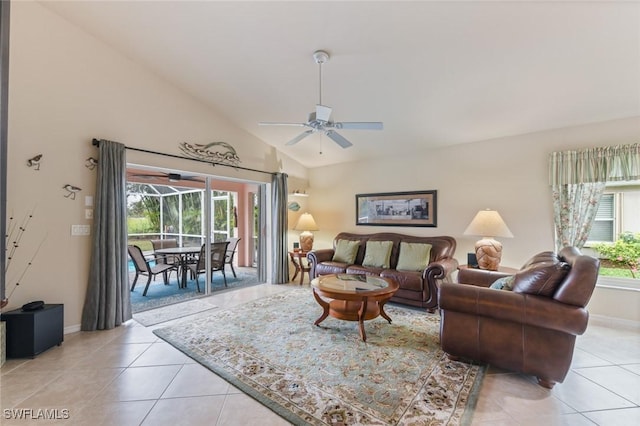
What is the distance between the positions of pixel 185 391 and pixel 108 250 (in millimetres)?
2189

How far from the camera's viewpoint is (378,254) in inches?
188

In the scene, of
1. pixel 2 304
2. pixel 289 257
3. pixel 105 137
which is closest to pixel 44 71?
pixel 105 137

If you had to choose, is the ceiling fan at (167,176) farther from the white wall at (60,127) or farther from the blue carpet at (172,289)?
the blue carpet at (172,289)

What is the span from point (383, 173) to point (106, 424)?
5036 mm

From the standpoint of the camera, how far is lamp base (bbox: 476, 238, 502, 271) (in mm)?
3633

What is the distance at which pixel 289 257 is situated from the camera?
19.8 ft

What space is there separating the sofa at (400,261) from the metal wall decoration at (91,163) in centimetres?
348

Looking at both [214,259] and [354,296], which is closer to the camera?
[354,296]

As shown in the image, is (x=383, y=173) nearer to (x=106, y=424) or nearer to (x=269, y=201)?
(x=269, y=201)

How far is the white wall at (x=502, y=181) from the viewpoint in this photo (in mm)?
3516

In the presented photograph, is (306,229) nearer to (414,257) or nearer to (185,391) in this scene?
(414,257)

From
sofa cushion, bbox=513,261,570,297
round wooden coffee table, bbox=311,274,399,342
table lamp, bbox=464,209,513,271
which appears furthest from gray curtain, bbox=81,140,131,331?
table lamp, bbox=464,209,513,271

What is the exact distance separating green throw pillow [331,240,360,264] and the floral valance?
3099 mm

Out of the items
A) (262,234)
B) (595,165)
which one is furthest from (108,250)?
(595,165)
